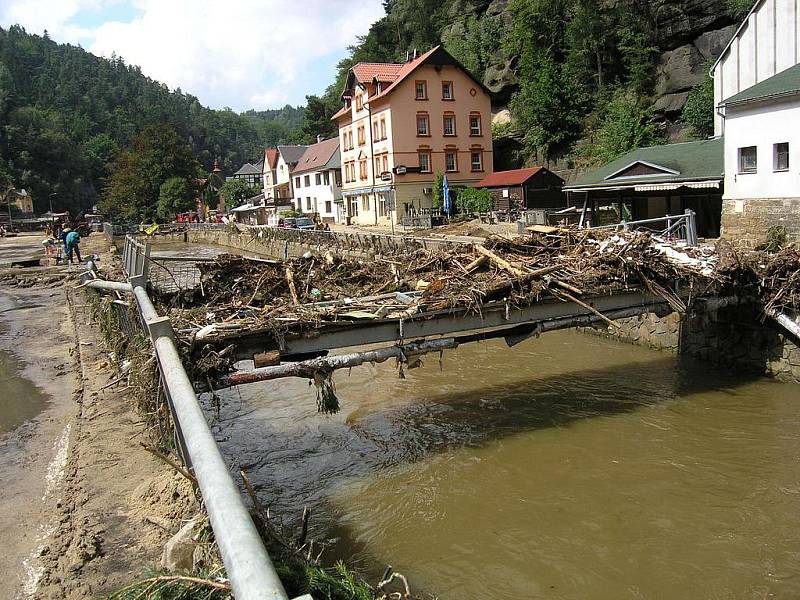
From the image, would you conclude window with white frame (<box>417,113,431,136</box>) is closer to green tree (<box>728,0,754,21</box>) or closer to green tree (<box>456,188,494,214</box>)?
green tree (<box>456,188,494,214</box>)

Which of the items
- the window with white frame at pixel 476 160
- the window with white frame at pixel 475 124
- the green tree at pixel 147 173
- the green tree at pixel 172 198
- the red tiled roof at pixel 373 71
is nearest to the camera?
the red tiled roof at pixel 373 71

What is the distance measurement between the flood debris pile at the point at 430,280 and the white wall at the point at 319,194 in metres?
48.1

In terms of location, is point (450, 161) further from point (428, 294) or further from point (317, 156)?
point (428, 294)

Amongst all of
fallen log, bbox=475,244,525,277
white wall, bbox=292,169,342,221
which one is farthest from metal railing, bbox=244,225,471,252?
white wall, bbox=292,169,342,221

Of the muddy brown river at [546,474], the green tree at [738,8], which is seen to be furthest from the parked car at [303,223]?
the muddy brown river at [546,474]

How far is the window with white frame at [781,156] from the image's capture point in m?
19.2

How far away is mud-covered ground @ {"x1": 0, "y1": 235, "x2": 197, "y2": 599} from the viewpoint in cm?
581

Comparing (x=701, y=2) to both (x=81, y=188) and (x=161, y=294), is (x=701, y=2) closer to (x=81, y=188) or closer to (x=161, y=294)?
(x=161, y=294)

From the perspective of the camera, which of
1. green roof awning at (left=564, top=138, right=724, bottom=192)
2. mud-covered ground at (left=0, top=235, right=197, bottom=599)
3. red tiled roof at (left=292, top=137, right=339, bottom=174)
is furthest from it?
red tiled roof at (left=292, top=137, right=339, bottom=174)

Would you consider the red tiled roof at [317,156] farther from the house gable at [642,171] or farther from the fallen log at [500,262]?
the fallen log at [500,262]

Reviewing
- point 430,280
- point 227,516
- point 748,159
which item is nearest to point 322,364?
point 430,280

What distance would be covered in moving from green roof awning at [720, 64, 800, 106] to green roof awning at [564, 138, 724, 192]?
284 cm

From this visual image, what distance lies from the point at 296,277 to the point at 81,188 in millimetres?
110727

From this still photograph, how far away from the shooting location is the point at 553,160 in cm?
4944
